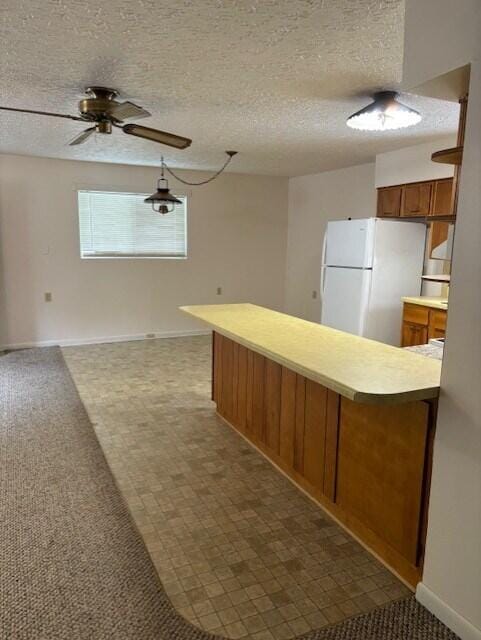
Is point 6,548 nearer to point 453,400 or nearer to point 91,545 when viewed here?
point 91,545

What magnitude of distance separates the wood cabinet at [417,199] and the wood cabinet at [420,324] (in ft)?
2.84

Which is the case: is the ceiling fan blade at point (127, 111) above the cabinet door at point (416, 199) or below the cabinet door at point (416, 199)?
above

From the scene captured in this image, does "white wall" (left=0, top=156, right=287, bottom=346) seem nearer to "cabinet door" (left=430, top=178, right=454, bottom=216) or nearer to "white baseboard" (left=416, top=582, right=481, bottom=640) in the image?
"cabinet door" (left=430, top=178, right=454, bottom=216)

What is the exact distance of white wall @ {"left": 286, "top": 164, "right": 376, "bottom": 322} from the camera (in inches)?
219

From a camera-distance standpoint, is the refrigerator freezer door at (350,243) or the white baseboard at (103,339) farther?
the white baseboard at (103,339)

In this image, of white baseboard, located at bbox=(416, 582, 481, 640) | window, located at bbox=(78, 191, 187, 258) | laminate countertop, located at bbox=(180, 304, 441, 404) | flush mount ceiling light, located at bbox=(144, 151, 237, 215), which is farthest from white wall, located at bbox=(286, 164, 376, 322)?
white baseboard, located at bbox=(416, 582, 481, 640)

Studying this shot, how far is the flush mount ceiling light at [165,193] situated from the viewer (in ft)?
15.0

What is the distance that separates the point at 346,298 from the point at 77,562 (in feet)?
12.0

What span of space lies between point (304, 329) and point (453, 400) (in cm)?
128

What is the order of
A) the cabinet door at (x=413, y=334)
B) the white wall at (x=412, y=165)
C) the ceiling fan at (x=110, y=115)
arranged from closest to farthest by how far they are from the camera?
the ceiling fan at (x=110, y=115) < the white wall at (x=412, y=165) < the cabinet door at (x=413, y=334)

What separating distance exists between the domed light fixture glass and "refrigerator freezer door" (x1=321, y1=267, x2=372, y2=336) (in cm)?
185

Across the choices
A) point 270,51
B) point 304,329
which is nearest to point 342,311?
point 304,329

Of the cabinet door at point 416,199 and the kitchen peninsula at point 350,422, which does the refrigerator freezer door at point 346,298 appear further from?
the kitchen peninsula at point 350,422

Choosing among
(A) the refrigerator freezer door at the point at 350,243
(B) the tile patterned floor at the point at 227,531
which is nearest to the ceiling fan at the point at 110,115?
(B) the tile patterned floor at the point at 227,531
